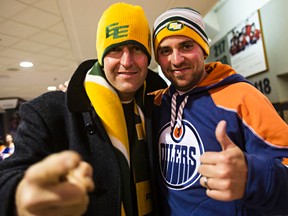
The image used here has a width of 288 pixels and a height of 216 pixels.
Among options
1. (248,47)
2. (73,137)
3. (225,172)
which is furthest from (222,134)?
(248,47)

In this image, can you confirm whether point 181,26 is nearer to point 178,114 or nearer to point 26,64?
point 178,114

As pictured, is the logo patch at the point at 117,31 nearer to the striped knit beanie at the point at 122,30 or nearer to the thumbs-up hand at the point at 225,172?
the striped knit beanie at the point at 122,30

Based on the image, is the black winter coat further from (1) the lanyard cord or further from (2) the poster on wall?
(2) the poster on wall

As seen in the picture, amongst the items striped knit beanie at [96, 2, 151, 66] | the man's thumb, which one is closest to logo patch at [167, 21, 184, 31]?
striped knit beanie at [96, 2, 151, 66]

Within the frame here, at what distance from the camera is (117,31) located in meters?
1.13

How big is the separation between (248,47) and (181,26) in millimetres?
2895

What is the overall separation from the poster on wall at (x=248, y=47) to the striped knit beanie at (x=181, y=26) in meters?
2.52

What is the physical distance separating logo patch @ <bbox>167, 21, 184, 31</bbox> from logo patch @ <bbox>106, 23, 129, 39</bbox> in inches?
8.4

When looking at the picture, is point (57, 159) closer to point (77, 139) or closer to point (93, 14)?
point (77, 139)

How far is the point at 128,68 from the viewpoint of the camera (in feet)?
3.66

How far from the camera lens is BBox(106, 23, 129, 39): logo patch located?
1126mm

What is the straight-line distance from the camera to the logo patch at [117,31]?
113cm

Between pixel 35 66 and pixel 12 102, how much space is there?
5039mm

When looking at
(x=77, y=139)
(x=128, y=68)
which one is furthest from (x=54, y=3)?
(x=77, y=139)
